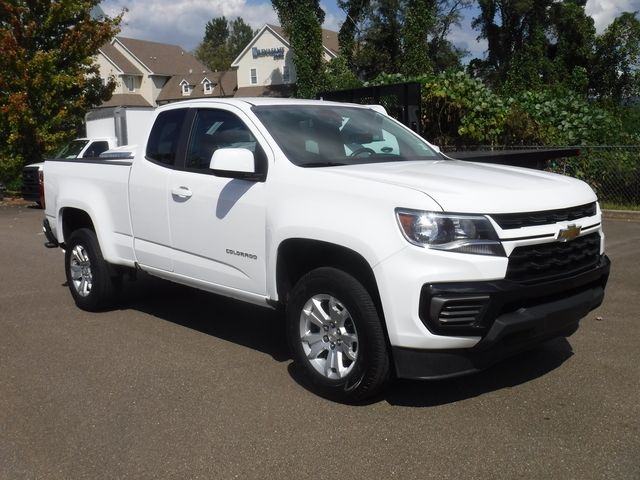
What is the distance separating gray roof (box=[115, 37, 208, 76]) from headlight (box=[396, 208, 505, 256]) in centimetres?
6274

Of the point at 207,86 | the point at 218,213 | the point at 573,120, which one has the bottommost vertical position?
the point at 218,213

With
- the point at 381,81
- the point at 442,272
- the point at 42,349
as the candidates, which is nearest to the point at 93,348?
the point at 42,349

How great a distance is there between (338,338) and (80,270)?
363 cm

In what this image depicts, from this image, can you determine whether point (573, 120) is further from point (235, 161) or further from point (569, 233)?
point (235, 161)

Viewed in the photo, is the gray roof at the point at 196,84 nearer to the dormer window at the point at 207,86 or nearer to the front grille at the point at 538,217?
the dormer window at the point at 207,86

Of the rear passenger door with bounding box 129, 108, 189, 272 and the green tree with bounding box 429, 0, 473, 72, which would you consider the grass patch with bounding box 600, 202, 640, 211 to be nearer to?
the rear passenger door with bounding box 129, 108, 189, 272

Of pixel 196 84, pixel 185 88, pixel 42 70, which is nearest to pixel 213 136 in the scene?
pixel 42 70

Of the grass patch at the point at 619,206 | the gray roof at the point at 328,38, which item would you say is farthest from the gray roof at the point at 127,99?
the grass patch at the point at 619,206

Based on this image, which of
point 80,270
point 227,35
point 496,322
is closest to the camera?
point 496,322

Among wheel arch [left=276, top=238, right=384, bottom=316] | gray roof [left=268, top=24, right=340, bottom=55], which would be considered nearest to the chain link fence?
wheel arch [left=276, top=238, right=384, bottom=316]

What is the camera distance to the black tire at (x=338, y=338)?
165 inches

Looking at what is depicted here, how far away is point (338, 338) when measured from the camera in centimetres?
446

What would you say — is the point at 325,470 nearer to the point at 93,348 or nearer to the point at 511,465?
the point at 511,465

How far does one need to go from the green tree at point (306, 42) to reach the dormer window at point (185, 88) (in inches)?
1248
